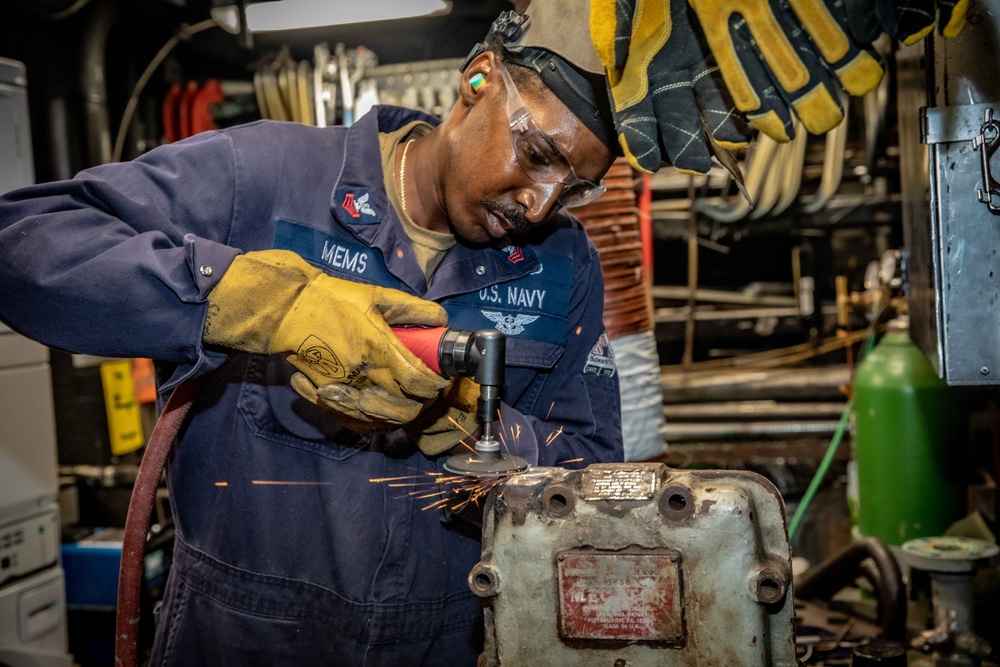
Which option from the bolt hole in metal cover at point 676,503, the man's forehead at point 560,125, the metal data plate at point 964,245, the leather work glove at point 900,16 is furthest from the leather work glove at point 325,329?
the metal data plate at point 964,245

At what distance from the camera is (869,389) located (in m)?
3.50

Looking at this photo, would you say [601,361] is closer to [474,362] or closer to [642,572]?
[474,362]

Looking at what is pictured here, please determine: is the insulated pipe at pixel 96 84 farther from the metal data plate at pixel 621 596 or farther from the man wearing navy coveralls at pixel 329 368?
the metal data plate at pixel 621 596

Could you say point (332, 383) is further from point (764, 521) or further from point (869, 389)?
point (869, 389)

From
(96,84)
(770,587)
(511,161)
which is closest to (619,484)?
(770,587)

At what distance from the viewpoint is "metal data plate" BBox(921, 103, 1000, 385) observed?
1.56 metres

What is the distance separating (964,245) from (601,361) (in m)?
0.84

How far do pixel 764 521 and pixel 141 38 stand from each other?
14.6ft

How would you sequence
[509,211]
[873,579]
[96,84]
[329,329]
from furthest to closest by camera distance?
[96,84]
[873,579]
[509,211]
[329,329]

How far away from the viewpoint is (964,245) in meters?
1.58

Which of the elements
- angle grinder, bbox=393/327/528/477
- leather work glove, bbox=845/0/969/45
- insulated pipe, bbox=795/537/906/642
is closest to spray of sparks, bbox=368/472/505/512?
angle grinder, bbox=393/327/528/477

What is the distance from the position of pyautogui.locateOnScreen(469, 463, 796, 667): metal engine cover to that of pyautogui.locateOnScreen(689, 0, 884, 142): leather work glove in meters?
0.65

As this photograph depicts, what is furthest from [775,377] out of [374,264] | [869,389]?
[374,264]

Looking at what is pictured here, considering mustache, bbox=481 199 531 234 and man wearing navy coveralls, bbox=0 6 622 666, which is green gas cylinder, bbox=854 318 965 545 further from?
mustache, bbox=481 199 531 234
